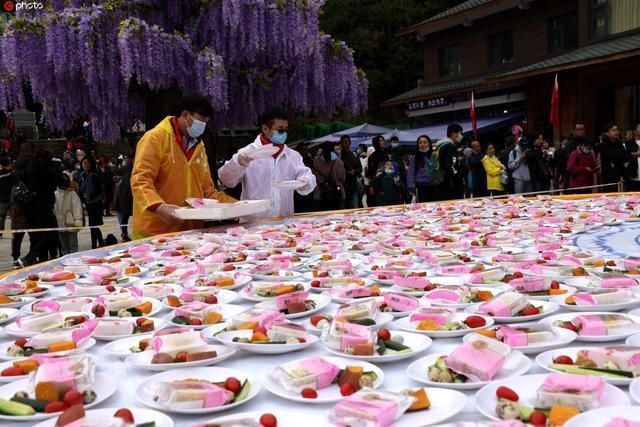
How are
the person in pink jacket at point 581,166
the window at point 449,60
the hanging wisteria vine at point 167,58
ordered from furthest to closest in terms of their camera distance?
1. the window at point 449,60
2. the person in pink jacket at point 581,166
3. the hanging wisteria vine at point 167,58

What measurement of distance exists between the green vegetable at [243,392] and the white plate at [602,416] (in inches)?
24.8

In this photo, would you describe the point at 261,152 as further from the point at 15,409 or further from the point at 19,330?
the point at 15,409

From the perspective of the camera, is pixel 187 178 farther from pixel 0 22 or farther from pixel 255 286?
pixel 0 22

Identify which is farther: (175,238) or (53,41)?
(53,41)

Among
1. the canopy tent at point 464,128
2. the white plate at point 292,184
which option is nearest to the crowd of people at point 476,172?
the white plate at point 292,184

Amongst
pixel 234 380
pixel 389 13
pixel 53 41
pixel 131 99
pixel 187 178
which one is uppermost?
pixel 389 13

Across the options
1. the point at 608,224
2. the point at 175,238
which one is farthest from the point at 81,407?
the point at 608,224

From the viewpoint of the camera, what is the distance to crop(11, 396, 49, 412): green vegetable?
1.30 m

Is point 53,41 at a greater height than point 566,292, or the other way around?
point 53,41

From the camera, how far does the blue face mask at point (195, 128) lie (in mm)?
3881

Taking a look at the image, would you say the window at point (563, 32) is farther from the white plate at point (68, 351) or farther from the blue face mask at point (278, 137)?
the white plate at point (68, 351)

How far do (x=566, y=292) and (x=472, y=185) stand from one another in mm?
8627

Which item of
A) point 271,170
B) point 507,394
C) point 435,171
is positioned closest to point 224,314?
point 507,394

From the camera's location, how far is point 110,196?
14.1 metres
